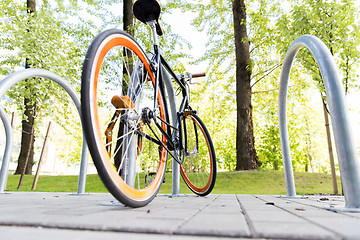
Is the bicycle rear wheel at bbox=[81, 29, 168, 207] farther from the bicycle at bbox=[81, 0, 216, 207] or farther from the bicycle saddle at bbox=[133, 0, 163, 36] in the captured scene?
the bicycle saddle at bbox=[133, 0, 163, 36]

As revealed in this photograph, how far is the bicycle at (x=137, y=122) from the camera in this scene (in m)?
1.37

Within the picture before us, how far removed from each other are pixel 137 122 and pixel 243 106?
23.6ft

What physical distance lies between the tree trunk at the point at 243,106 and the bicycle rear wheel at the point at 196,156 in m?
4.81

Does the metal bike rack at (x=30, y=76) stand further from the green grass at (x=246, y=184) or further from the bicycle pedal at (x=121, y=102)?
the green grass at (x=246, y=184)

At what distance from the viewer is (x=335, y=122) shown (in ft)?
5.36

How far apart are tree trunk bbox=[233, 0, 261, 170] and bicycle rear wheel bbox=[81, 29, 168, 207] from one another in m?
6.06

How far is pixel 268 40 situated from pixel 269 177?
4.46 m

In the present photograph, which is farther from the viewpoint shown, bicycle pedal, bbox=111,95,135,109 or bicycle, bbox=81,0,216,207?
bicycle pedal, bbox=111,95,135,109

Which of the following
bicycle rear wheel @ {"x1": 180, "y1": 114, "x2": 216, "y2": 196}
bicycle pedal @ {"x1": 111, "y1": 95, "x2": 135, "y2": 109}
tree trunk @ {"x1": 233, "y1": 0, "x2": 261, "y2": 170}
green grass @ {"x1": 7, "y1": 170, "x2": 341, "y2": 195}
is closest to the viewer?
bicycle pedal @ {"x1": 111, "y1": 95, "x2": 135, "y2": 109}

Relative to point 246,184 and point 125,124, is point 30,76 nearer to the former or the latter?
point 125,124

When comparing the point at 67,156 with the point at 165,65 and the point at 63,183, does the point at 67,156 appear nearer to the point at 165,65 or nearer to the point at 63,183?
the point at 63,183

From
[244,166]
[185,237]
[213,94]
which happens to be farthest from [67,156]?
[185,237]

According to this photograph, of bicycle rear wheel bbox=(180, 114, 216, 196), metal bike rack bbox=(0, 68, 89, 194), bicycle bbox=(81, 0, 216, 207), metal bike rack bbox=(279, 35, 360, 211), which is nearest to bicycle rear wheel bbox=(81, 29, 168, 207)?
bicycle bbox=(81, 0, 216, 207)

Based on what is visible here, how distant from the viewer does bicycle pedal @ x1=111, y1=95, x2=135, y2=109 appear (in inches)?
70.9
